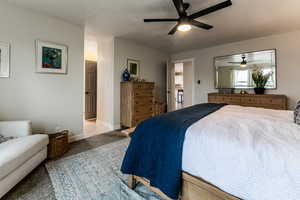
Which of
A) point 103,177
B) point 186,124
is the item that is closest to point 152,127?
point 186,124

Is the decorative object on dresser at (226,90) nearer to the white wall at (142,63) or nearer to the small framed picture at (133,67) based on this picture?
the white wall at (142,63)

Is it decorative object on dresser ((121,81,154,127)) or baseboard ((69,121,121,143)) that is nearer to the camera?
baseboard ((69,121,121,143))

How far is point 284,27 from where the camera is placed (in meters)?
3.13

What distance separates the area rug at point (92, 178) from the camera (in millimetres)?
1482

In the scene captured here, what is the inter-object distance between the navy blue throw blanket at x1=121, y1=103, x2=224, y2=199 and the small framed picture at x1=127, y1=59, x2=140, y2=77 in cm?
300

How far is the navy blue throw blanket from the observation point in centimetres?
114

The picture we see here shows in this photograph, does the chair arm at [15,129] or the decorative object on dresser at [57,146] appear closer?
the chair arm at [15,129]

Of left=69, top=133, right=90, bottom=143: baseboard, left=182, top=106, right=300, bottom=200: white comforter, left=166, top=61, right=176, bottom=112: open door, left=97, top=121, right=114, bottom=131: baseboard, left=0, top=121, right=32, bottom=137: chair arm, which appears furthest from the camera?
left=166, top=61, right=176, bottom=112: open door

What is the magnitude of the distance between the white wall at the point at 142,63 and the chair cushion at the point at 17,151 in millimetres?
2136

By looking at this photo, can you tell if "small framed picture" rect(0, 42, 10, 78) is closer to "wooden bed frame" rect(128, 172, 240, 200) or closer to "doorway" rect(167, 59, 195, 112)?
"wooden bed frame" rect(128, 172, 240, 200)

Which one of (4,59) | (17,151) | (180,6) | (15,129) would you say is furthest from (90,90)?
(180,6)

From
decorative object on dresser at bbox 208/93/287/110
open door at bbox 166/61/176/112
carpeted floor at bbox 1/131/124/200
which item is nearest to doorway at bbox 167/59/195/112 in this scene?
open door at bbox 166/61/176/112

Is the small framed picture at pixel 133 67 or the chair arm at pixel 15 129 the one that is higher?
the small framed picture at pixel 133 67

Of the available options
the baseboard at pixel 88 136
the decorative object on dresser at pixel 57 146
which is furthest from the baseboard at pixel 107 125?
the decorative object on dresser at pixel 57 146
